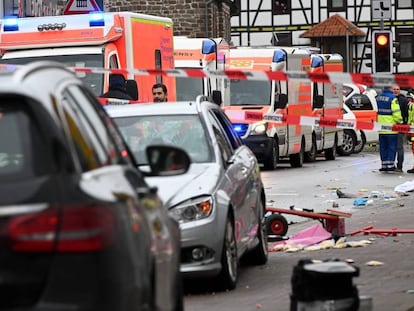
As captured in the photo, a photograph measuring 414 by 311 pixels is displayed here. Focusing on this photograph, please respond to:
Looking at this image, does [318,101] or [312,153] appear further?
[312,153]

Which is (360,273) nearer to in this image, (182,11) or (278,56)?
(278,56)

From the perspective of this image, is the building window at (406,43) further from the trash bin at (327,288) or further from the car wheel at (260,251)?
the trash bin at (327,288)

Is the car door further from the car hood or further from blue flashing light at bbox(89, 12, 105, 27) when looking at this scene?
blue flashing light at bbox(89, 12, 105, 27)

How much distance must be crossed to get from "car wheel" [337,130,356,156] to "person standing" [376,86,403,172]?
27.1 ft

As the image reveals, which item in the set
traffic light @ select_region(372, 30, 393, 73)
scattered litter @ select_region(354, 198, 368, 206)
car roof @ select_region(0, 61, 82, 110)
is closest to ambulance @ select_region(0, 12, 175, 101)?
scattered litter @ select_region(354, 198, 368, 206)

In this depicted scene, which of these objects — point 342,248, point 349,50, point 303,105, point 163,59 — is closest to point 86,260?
point 342,248

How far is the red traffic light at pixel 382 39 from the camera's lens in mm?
22047

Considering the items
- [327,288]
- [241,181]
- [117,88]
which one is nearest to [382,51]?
[117,88]

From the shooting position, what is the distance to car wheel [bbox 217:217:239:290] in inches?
397

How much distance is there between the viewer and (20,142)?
504 centimetres

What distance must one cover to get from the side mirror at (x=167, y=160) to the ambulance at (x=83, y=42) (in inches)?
527

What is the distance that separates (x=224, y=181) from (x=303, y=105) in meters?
20.4

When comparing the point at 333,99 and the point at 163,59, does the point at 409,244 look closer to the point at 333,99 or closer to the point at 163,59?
the point at 163,59

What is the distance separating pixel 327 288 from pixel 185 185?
3.17 metres
